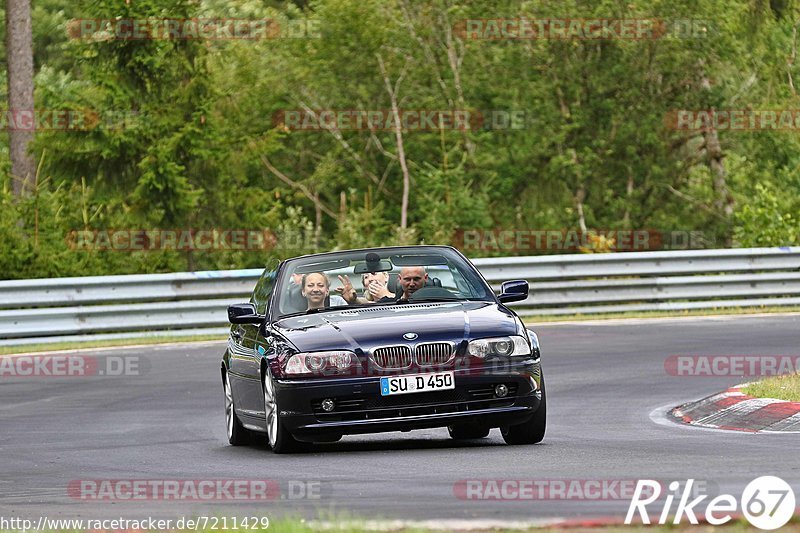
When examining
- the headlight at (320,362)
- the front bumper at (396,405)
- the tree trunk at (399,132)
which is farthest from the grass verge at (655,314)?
the tree trunk at (399,132)

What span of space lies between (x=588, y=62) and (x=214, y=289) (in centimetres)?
1704

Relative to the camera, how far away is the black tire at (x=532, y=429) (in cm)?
1134

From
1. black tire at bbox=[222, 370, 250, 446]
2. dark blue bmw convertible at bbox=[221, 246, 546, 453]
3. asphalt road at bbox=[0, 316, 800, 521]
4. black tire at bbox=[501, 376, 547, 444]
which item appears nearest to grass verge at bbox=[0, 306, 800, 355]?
asphalt road at bbox=[0, 316, 800, 521]

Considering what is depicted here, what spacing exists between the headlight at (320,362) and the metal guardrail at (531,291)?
1187 cm

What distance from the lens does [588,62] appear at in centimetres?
3844

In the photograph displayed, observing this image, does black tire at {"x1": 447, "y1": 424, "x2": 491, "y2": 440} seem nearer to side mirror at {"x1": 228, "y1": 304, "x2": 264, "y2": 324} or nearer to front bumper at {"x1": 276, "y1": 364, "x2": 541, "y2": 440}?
front bumper at {"x1": 276, "y1": 364, "x2": 541, "y2": 440}

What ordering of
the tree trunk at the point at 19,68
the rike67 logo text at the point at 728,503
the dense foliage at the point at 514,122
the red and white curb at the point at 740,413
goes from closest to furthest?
the rike67 logo text at the point at 728,503 < the red and white curb at the point at 740,413 < the tree trunk at the point at 19,68 < the dense foliage at the point at 514,122

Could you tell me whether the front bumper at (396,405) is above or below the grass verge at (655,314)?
above

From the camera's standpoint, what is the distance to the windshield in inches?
482

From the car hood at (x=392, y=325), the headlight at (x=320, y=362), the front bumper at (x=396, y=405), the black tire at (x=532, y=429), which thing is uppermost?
the car hood at (x=392, y=325)

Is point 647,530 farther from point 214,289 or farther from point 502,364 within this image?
point 214,289

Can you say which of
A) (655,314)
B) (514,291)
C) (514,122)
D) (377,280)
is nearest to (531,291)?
(655,314)

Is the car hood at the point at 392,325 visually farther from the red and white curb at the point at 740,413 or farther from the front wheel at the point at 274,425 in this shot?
the red and white curb at the point at 740,413

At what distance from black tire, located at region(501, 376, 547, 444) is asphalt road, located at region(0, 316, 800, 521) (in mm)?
123
